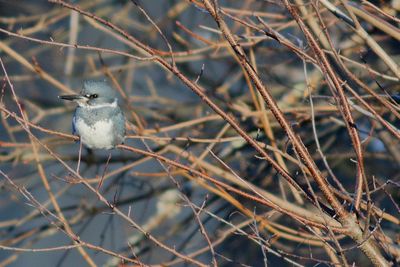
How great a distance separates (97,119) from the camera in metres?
4.44

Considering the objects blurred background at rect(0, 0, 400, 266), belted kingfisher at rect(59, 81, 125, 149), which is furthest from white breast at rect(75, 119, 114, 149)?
blurred background at rect(0, 0, 400, 266)

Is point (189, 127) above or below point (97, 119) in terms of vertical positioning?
below

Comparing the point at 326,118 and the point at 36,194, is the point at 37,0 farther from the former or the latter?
the point at 326,118

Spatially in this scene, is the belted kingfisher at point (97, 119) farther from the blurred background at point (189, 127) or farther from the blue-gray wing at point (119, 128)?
the blurred background at point (189, 127)

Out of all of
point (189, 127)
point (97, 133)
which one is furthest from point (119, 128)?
point (189, 127)

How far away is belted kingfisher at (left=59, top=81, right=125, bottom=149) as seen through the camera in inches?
173

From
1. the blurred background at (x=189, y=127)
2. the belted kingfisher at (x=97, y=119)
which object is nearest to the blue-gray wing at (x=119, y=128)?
the belted kingfisher at (x=97, y=119)

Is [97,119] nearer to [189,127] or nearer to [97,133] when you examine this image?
[97,133]

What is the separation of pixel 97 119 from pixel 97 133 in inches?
A: 4.1

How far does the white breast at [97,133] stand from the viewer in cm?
438

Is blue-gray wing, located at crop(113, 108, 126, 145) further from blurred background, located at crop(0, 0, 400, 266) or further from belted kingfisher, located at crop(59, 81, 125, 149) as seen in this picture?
blurred background, located at crop(0, 0, 400, 266)

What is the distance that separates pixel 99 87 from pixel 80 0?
9.32 ft

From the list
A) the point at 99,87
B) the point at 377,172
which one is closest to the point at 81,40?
the point at 99,87

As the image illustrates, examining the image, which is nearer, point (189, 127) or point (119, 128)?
point (119, 128)
